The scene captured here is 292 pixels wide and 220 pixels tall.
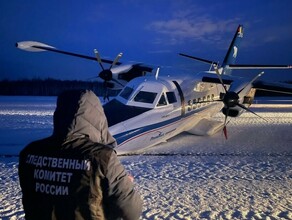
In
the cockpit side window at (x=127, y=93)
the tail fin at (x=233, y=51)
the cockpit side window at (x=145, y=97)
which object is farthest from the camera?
the tail fin at (x=233, y=51)

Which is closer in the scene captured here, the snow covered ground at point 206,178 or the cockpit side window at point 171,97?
the snow covered ground at point 206,178

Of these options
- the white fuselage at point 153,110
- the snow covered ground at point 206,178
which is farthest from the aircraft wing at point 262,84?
the snow covered ground at point 206,178

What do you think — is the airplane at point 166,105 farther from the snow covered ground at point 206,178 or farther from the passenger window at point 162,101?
the snow covered ground at point 206,178

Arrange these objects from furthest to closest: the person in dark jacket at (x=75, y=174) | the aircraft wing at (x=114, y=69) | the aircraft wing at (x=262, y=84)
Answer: the aircraft wing at (x=114, y=69) → the aircraft wing at (x=262, y=84) → the person in dark jacket at (x=75, y=174)

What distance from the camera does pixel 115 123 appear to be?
26.5 feet

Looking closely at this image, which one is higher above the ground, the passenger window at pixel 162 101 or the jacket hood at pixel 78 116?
the jacket hood at pixel 78 116

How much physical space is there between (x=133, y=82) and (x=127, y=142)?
3129 millimetres

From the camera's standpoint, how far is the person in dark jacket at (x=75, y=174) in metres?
1.86

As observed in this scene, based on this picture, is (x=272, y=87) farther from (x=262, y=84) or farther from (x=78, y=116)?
(x=78, y=116)

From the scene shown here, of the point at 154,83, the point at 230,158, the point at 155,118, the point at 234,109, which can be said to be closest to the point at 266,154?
the point at 230,158

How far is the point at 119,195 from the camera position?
1957 mm

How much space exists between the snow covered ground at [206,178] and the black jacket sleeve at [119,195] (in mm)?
2671

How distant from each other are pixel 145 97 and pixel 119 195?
7678 millimetres

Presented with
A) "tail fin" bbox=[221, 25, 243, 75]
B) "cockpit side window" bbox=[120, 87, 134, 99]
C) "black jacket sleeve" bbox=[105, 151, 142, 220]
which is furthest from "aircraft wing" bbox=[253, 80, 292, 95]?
"black jacket sleeve" bbox=[105, 151, 142, 220]
